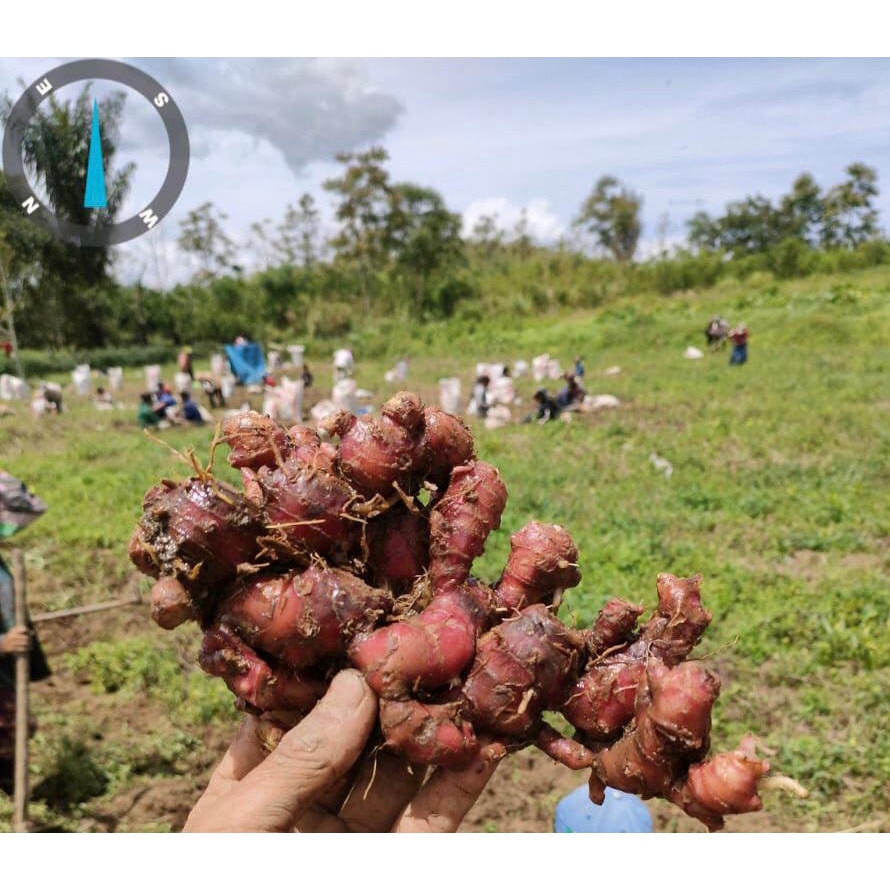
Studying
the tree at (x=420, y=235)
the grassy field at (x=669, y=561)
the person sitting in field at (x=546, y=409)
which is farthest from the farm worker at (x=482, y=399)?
the tree at (x=420, y=235)

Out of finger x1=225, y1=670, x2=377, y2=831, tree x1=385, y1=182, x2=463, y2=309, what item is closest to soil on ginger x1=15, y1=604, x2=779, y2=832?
finger x1=225, y1=670, x2=377, y2=831

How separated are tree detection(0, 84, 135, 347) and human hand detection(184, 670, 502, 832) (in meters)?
5.83

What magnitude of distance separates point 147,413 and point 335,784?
1351cm

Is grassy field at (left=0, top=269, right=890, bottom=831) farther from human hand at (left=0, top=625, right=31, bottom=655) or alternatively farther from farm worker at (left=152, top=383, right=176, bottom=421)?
human hand at (left=0, top=625, right=31, bottom=655)

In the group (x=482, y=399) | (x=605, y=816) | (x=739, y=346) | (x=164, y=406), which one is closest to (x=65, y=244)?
(x=164, y=406)

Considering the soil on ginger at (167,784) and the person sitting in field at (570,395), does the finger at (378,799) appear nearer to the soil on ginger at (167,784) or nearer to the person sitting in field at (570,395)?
the soil on ginger at (167,784)

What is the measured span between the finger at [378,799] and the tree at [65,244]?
5907 mm

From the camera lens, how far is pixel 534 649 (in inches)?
76.6

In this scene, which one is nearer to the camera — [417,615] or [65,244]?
[417,615]

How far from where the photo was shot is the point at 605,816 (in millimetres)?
3453

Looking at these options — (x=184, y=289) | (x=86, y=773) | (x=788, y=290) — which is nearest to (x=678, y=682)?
(x=86, y=773)

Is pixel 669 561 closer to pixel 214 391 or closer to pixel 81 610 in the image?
pixel 81 610

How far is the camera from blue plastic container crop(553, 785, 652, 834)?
343cm

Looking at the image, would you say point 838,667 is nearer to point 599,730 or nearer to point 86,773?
point 599,730
